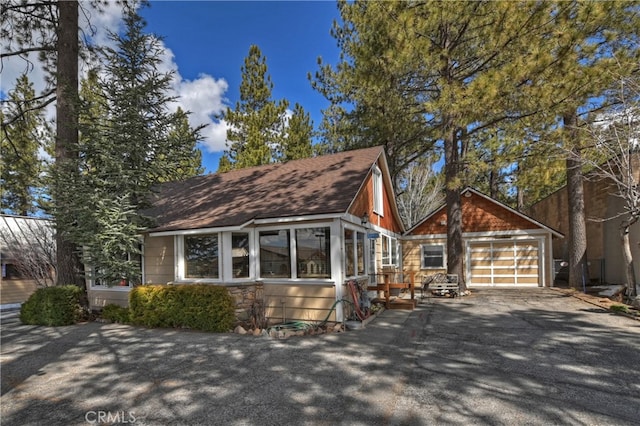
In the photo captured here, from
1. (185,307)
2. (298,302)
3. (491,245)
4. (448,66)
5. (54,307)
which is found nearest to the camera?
(185,307)

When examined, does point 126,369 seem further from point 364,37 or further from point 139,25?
point 364,37

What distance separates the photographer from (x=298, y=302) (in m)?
8.57

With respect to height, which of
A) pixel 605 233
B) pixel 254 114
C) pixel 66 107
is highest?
pixel 254 114

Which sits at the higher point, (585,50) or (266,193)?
(585,50)

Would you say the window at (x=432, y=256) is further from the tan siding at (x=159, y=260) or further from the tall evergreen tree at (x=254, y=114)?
the tan siding at (x=159, y=260)

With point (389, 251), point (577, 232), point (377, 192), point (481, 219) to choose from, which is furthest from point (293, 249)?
point (577, 232)

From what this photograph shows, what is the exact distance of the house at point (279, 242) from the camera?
8.38 metres

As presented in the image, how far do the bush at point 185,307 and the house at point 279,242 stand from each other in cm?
49

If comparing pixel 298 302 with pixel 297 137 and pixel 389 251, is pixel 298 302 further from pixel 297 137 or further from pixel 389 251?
pixel 297 137

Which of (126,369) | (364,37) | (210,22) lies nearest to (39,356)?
(126,369)

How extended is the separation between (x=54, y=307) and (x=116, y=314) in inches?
63.7

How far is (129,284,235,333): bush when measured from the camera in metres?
7.96

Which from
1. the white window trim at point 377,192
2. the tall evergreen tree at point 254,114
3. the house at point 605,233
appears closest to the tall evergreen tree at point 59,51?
the white window trim at point 377,192

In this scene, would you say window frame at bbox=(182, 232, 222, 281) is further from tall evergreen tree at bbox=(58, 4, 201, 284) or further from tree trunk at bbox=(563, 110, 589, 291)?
tree trunk at bbox=(563, 110, 589, 291)
